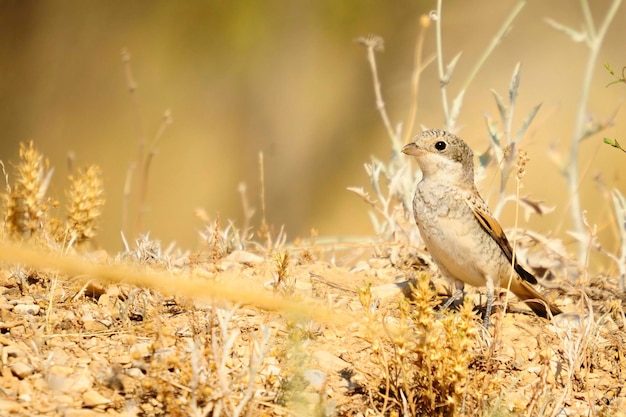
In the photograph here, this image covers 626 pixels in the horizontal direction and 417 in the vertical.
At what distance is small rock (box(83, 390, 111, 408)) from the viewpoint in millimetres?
3328

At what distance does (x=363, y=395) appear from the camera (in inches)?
146

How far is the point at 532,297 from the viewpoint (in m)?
4.96

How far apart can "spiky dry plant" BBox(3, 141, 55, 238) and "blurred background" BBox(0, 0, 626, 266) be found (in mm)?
3851

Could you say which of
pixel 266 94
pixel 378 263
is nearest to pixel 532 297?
pixel 378 263

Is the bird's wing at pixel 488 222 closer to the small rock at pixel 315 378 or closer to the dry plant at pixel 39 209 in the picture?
the small rock at pixel 315 378

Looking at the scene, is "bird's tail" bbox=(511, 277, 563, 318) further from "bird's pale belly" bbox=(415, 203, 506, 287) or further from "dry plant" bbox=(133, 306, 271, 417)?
"dry plant" bbox=(133, 306, 271, 417)

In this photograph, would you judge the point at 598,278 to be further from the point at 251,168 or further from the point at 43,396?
the point at 251,168

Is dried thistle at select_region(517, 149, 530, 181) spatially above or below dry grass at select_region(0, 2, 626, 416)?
above

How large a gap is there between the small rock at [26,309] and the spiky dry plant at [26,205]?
1.87ft

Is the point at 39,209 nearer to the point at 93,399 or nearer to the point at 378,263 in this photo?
the point at 93,399

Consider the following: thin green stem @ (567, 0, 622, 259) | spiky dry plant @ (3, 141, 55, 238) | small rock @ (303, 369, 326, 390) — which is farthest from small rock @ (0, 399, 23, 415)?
thin green stem @ (567, 0, 622, 259)

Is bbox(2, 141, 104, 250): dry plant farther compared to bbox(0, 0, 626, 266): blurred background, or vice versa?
bbox(0, 0, 626, 266): blurred background

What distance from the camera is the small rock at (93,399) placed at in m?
3.33

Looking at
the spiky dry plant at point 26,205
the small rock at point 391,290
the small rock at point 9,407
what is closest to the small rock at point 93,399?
the small rock at point 9,407
